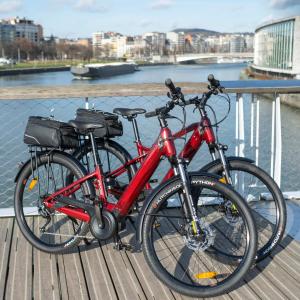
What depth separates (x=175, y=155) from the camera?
2619mm

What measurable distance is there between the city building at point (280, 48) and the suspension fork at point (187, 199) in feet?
128

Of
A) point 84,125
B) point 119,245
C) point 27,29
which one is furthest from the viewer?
point 27,29

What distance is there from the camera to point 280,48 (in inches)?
1991

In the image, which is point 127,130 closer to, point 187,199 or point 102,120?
point 102,120

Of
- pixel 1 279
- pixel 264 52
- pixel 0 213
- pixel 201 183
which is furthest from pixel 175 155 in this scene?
pixel 264 52

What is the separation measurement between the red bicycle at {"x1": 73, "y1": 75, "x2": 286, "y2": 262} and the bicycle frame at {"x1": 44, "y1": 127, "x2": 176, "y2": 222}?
11 cm

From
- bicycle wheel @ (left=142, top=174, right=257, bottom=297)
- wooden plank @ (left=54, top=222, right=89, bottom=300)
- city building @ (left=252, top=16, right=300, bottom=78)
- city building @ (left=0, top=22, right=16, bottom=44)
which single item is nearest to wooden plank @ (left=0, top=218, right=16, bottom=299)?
wooden plank @ (left=54, top=222, right=89, bottom=300)

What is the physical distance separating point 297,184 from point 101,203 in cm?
685

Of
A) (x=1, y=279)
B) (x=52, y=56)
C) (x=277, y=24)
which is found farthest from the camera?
(x=52, y=56)

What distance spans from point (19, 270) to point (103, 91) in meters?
1.51

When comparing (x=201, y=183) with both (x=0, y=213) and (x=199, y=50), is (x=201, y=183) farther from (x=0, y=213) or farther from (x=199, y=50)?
(x=199, y=50)

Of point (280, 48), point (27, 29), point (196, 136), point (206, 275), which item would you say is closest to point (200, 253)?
point (206, 275)

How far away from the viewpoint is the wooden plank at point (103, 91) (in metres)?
3.77

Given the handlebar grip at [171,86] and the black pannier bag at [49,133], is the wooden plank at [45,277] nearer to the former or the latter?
the black pannier bag at [49,133]
